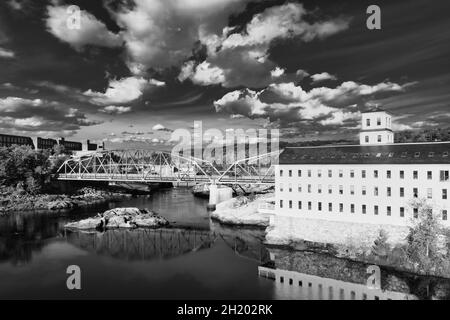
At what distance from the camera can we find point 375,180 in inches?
1674

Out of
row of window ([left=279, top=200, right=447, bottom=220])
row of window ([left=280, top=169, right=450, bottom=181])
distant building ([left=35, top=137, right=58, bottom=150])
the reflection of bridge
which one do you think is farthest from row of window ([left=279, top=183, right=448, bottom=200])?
distant building ([left=35, top=137, right=58, bottom=150])

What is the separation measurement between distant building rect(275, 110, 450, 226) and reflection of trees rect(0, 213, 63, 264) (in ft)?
115

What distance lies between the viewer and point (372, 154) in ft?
146

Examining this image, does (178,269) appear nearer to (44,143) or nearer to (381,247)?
(381,247)

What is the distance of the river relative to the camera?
33438mm

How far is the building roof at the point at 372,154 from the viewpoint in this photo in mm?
39938

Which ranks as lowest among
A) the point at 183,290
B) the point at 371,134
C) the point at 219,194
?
the point at 183,290

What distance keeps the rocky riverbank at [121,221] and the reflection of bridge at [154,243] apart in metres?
2.24

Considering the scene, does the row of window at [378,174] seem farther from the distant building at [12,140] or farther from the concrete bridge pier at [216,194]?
the distant building at [12,140]

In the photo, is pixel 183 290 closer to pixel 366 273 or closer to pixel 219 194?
pixel 366 273

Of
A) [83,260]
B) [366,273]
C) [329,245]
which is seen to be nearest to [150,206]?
[83,260]

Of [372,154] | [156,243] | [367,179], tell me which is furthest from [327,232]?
[156,243]

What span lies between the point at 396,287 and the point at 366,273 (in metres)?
3.77
